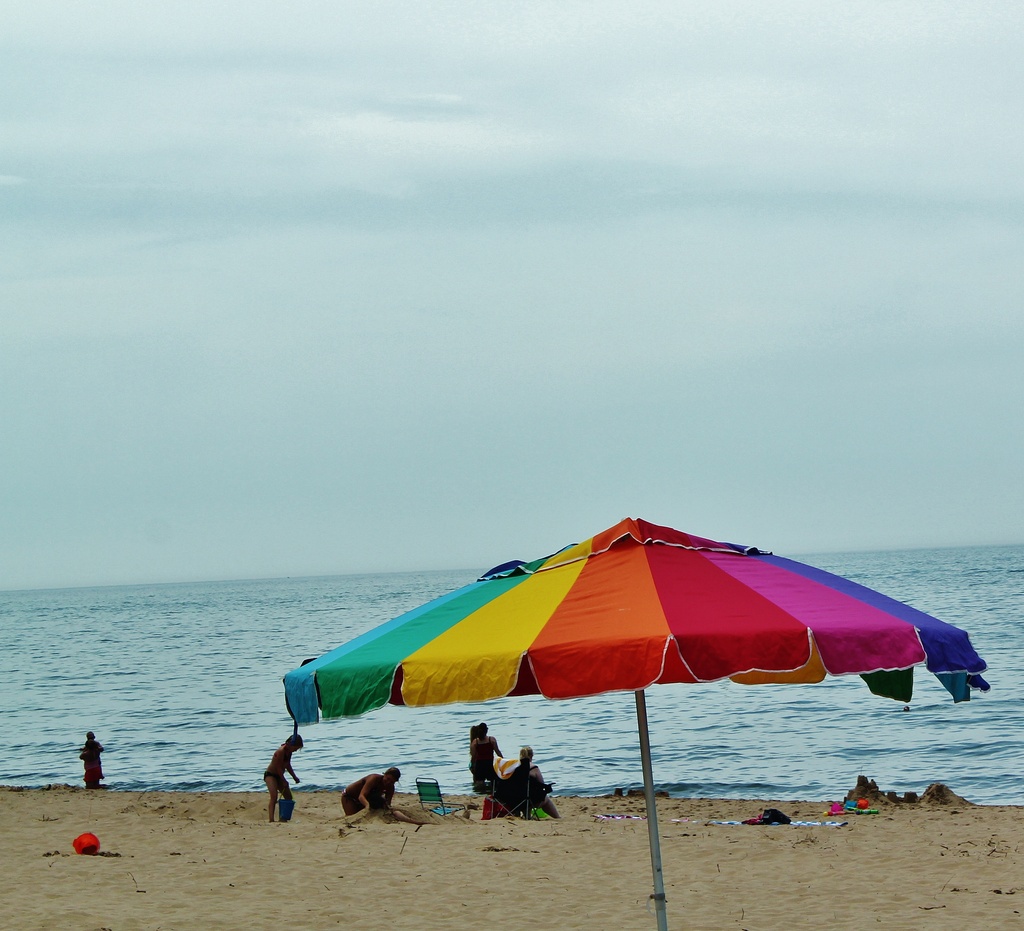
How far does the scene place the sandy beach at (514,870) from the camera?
10.2 meters

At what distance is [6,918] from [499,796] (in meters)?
7.42

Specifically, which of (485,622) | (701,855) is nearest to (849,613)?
(485,622)

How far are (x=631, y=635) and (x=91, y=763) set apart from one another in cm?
1974

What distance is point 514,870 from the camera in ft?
40.1

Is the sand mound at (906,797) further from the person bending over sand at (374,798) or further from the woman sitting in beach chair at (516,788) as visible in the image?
the person bending over sand at (374,798)

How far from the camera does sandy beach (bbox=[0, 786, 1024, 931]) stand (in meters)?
10.2

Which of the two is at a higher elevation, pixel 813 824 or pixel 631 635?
pixel 631 635

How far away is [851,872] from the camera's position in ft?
39.3

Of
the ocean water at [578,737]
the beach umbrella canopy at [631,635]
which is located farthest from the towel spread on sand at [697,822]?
the beach umbrella canopy at [631,635]

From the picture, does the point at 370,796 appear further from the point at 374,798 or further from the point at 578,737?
the point at 578,737

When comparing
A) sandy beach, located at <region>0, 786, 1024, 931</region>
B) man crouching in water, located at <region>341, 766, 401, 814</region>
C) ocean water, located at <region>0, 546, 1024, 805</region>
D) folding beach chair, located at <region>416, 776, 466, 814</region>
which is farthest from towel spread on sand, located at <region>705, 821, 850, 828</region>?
man crouching in water, located at <region>341, 766, 401, 814</region>

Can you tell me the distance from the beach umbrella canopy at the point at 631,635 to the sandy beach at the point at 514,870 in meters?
5.98

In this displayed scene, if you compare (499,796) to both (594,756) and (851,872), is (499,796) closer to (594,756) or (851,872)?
(851,872)

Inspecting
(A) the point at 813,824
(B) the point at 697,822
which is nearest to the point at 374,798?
(B) the point at 697,822
